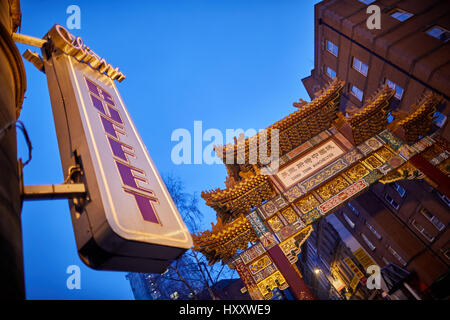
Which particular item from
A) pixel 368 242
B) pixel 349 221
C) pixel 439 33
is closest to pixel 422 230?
pixel 368 242

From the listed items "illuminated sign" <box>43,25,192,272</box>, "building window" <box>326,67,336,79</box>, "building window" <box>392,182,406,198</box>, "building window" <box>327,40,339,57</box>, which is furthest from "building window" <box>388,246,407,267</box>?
"illuminated sign" <box>43,25,192,272</box>

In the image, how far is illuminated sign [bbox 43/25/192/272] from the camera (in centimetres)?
376

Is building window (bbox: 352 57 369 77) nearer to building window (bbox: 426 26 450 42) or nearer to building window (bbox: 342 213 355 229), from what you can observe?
building window (bbox: 426 26 450 42)

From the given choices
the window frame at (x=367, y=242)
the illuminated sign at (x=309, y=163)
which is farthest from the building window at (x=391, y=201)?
the illuminated sign at (x=309, y=163)

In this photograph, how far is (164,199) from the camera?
17.0 feet

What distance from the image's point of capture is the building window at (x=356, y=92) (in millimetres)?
18106

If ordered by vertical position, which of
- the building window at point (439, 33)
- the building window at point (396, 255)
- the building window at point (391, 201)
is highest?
the building window at point (439, 33)

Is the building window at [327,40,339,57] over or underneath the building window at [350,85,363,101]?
over

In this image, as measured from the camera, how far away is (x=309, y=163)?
11281 millimetres

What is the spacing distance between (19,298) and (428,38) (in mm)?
18254

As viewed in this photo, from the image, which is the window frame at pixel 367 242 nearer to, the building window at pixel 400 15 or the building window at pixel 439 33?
the building window at pixel 439 33

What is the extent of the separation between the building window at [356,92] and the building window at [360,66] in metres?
1.33

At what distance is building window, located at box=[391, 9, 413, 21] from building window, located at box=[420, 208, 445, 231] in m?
11.1

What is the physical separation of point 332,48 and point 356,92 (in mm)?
3666
